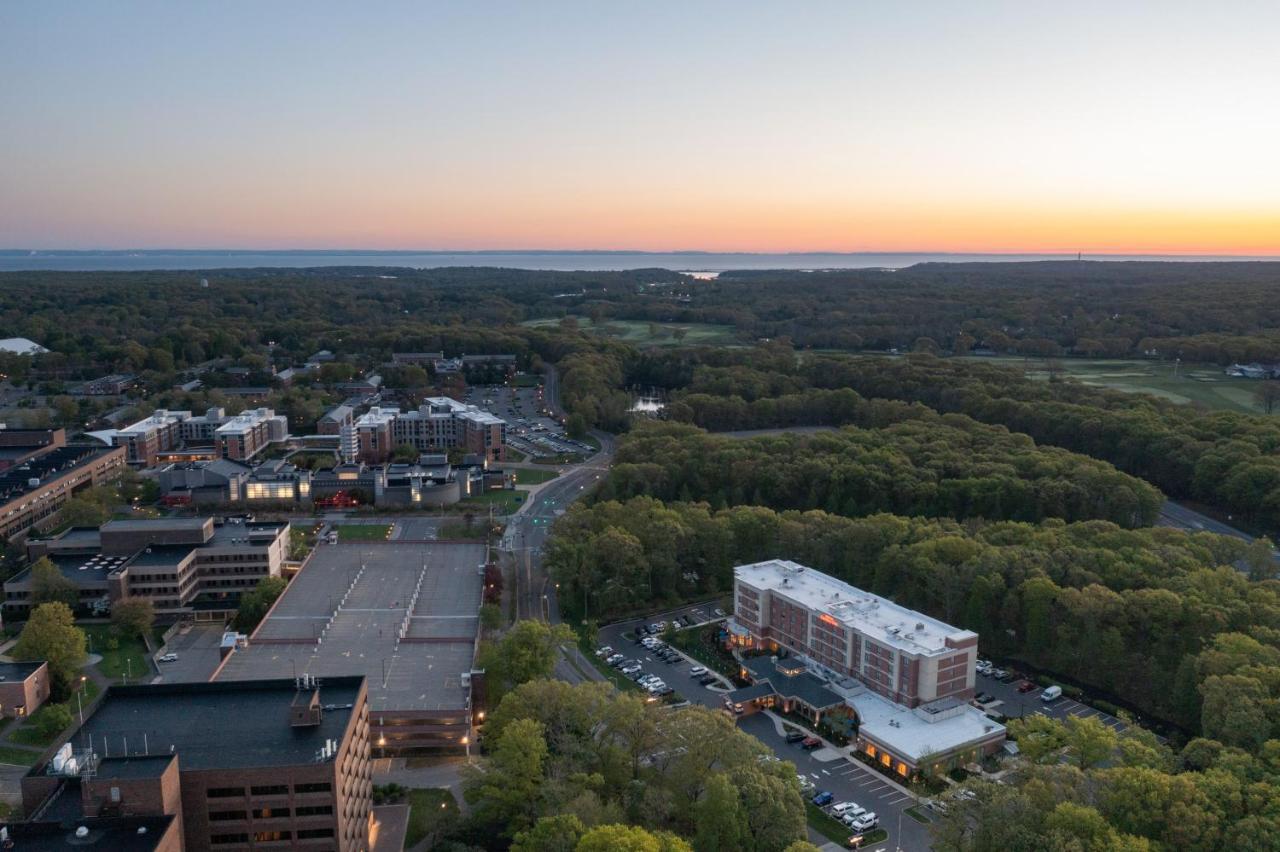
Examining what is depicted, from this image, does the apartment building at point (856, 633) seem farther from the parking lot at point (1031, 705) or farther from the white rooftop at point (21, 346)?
the white rooftop at point (21, 346)

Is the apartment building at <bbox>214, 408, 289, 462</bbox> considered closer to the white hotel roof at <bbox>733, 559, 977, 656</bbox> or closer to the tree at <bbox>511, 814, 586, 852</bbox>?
the white hotel roof at <bbox>733, 559, 977, 656</bbox>

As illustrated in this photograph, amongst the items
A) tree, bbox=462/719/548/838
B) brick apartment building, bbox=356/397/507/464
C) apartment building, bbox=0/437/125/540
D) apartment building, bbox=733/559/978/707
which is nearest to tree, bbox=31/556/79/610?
apartment building, bbox=0/437/125/540

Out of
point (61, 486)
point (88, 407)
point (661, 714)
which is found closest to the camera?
point (661, 714)

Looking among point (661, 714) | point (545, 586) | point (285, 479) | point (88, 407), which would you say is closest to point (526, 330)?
point (88, 407)

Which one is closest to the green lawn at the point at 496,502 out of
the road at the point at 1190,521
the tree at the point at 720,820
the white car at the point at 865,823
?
the white car at the point at 865,823

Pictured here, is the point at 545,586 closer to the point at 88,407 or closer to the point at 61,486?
the point at 61,486

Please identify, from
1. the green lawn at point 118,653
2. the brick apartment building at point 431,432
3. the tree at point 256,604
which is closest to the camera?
the green lawn at point 118,653
